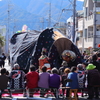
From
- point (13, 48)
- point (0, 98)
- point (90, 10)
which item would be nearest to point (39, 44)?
point (13, 48)

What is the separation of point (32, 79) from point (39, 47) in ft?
21.7

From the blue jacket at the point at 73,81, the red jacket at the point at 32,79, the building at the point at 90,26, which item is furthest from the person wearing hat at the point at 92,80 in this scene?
the building at the point at 90,26

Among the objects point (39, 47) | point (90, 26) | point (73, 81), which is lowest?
point (73, 81)

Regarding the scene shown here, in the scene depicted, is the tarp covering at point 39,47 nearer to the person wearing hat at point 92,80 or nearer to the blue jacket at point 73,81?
the person wearing hat at point 92,80

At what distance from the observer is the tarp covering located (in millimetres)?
17750

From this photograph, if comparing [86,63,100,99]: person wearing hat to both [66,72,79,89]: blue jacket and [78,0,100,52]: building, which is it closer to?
[66,72,79,89]: blue jacket

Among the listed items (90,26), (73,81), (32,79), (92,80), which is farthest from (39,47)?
(90,26)

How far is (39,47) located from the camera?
60.0 feet

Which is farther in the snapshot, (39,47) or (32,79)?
(39,47)

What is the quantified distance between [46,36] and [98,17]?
79.2 feet

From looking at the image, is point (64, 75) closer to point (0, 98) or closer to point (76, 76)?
point (76, 76)

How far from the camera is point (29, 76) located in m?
11.8

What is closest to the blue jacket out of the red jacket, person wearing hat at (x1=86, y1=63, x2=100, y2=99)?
person wearing hat at (x1=86, y1=63, x2=100, y2=99)

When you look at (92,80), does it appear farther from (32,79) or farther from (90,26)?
(90,26)
